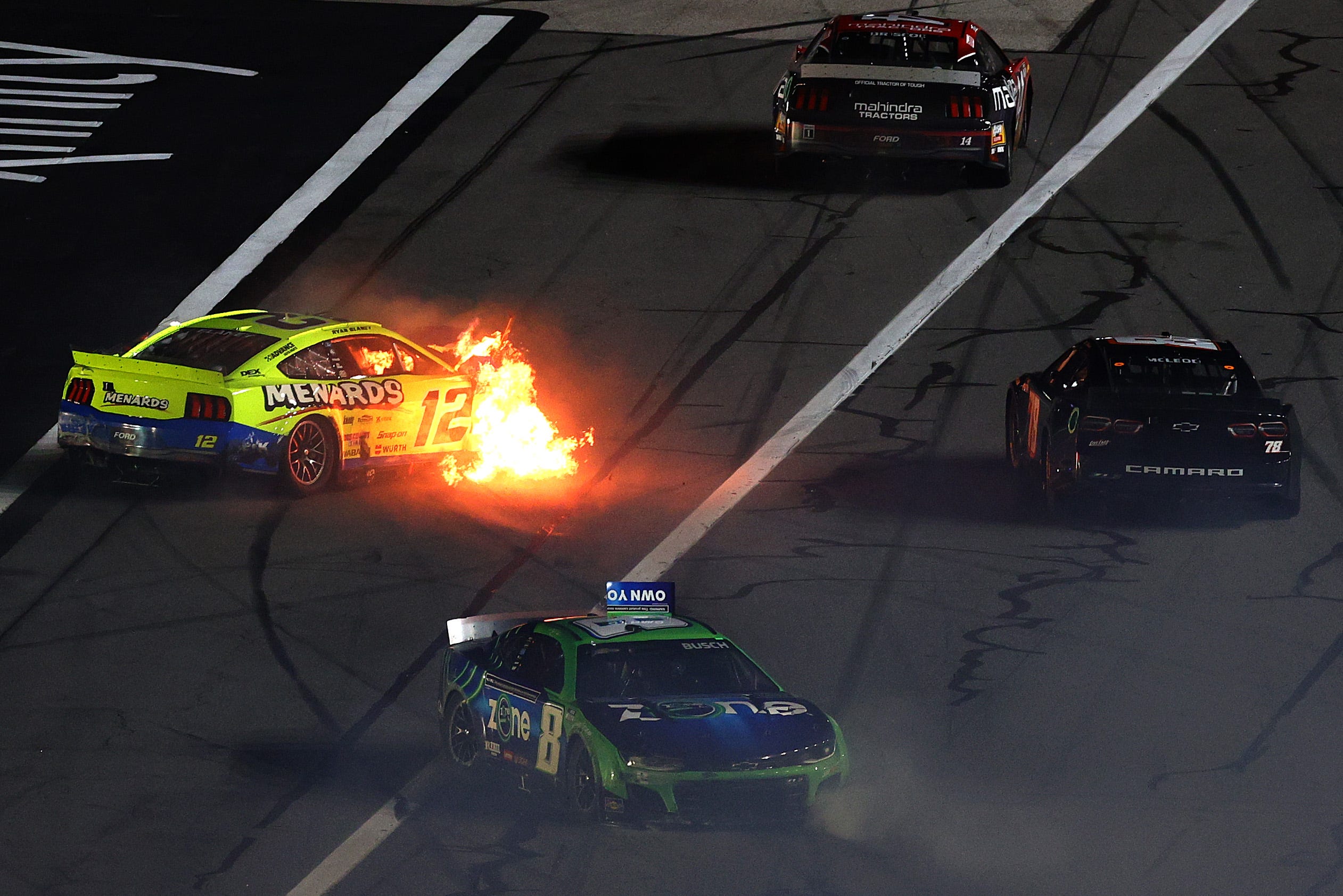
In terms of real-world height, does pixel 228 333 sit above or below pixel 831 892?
above

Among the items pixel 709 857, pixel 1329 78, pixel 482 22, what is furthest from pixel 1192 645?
pixel 482 22

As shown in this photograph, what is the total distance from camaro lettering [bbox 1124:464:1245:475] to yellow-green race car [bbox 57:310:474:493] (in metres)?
5.82

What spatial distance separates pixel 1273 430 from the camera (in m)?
15.9

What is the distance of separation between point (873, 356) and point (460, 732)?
360 inches

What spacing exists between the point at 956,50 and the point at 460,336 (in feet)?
21.9

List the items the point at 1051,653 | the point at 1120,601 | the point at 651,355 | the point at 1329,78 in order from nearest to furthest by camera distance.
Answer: the point at 1051,653, the point at 1120,601, the point at 651,355, the point at 1329,78

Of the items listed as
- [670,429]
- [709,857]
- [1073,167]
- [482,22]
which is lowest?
[709,857]

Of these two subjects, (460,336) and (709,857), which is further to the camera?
(460,336)

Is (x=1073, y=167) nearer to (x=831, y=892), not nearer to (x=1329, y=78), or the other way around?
(x=1329, y=78)

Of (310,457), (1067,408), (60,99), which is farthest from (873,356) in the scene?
(60,99)

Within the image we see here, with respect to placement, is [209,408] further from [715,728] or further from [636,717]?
[715,728]

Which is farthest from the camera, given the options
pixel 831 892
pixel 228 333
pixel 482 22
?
pixel 482 22

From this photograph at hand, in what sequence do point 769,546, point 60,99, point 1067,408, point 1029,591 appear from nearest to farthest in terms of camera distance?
point 1029,591, point 769,546, point 1067,408, point 60,99

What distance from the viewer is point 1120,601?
1480 centimetres
